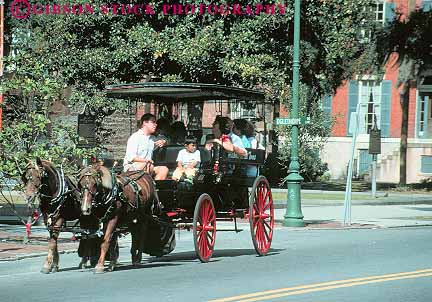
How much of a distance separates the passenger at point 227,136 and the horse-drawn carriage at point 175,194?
0.12 metres

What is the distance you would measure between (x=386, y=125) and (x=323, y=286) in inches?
1618

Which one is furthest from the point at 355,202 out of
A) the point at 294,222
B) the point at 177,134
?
the point at 177,134

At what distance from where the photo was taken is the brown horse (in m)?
13.9

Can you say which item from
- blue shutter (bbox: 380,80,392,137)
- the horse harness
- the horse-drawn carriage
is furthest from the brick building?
the horse harness

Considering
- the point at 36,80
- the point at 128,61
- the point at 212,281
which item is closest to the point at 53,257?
the point at 212,281

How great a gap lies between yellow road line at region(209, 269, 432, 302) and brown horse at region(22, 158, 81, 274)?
125 inches

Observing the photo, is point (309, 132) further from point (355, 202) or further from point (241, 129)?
point (241, 129)

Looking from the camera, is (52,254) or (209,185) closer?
(52,254)

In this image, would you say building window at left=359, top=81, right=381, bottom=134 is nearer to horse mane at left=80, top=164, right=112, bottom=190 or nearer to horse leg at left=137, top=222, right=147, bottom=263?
horse leg at left=137, top=222, right=147, bottom=263

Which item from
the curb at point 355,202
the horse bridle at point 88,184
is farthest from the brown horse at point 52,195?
the curb at point 355,202

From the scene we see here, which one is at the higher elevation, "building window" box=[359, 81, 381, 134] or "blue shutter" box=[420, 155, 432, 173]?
"building window" box=[359, 81, 381, 134]

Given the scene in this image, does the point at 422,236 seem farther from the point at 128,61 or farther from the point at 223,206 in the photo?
the point at 128,61

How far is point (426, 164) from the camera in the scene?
53188mm

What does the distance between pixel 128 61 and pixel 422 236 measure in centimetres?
1514
